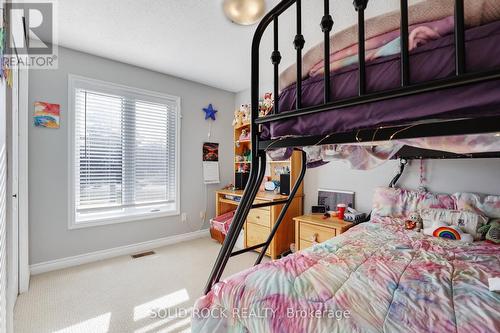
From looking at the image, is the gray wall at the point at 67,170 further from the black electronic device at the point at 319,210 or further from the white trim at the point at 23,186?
the black electronic device at the point at 319,210

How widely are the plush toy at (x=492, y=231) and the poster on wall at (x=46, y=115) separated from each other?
380cm

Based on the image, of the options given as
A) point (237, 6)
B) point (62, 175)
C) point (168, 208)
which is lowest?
point (168, 208)

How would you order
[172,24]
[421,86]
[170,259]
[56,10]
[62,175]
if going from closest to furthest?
[421,86], [56,10], [172,24], [62,175], [170,259]

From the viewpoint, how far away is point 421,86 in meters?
0.59

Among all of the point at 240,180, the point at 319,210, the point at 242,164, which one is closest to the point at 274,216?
the point at 319,210

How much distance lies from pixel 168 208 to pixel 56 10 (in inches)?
94.6

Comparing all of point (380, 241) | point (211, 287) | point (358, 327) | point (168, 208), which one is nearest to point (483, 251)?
point (380, 241)

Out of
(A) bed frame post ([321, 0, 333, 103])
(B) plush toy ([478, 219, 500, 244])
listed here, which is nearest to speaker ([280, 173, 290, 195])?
(B) plush toy ([478, 219, 500, 244])

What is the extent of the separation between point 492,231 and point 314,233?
124cm

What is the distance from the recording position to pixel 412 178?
226 centimetres

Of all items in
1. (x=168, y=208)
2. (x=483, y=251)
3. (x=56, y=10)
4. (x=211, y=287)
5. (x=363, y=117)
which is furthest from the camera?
(x=168, y=208)

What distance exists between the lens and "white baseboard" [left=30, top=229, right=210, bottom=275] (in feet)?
8.06

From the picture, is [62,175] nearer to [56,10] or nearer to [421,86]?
[56,10]

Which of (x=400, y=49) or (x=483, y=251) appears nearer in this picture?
(x=400, y=49)
